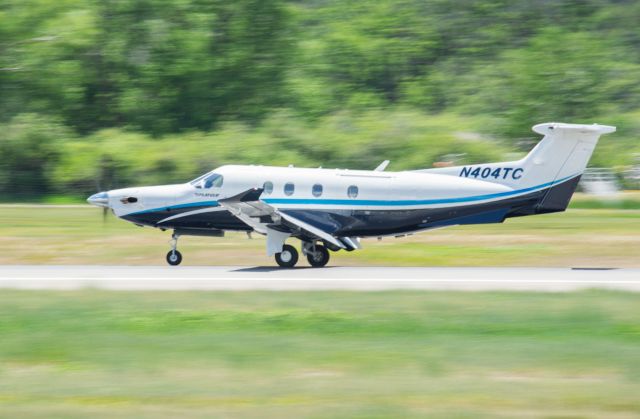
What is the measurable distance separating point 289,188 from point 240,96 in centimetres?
3347

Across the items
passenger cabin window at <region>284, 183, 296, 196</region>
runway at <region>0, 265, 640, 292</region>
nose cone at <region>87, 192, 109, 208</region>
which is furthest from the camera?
nose cone at <region>87, 192, 109, 208</region>

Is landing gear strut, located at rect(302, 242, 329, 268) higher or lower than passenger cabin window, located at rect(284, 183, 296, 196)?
lower

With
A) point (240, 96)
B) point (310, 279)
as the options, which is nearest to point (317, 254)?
point (310, 279)

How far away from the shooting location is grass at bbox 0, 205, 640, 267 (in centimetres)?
2523

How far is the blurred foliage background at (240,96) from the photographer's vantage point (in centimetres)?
4641

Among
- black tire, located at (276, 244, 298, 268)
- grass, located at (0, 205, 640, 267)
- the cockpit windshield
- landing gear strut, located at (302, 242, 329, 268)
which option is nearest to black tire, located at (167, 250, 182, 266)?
grass, located at (0, 205, 640, 267)

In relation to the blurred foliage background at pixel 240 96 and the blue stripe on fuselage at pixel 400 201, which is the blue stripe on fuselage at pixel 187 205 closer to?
the blue stripe on fuselage at pixel 400 201

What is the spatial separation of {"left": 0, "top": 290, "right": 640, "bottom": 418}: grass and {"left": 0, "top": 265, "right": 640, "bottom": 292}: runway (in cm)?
140

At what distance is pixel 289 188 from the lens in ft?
75.3

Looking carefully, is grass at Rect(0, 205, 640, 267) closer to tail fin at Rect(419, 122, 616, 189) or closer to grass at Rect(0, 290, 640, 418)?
tail fin at Rect(419, 122, 616, 189)

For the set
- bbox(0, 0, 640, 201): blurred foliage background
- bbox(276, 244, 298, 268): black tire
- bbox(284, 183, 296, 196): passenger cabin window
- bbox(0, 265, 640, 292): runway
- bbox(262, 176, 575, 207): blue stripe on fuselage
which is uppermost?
bbox(0, 0, 640, 201): blurred foliage background

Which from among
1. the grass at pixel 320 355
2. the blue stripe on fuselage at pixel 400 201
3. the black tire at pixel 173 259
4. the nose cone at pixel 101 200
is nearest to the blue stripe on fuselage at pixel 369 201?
the blue stripe on fuselage at pixel 400 201

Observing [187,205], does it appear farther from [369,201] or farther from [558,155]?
[558,155]

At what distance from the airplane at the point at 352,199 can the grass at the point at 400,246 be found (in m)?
2.04
